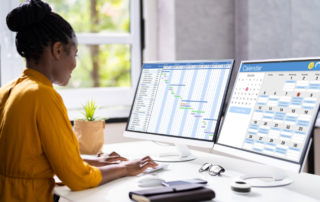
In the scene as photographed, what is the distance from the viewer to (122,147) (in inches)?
74.7

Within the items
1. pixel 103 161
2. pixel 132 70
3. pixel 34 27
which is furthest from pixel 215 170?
pixel 132 70

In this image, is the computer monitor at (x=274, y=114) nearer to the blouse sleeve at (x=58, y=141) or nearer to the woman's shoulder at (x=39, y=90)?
the blouse sleeve at (x=58, y=141)

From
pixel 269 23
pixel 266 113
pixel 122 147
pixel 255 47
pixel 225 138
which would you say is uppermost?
pixel 269 23

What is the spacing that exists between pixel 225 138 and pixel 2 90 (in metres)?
0.85

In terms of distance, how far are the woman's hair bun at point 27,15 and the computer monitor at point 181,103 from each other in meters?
0.65

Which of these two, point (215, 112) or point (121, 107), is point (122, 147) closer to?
point (215, 112)

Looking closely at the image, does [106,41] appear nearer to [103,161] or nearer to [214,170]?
[103,161]

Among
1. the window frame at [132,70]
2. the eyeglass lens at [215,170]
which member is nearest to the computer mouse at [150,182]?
the eyeglass lens at [215,170]

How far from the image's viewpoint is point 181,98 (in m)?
1.51

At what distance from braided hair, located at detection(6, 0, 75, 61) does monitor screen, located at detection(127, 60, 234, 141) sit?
581 mm

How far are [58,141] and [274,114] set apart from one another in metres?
0.72

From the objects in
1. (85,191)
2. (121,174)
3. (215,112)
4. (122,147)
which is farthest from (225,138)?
(122,147)

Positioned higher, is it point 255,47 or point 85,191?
point 255,47

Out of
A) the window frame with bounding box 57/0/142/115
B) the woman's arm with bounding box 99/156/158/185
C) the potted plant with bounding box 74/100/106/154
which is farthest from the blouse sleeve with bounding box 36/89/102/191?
the window frame with bounding box 57/0/142/115
